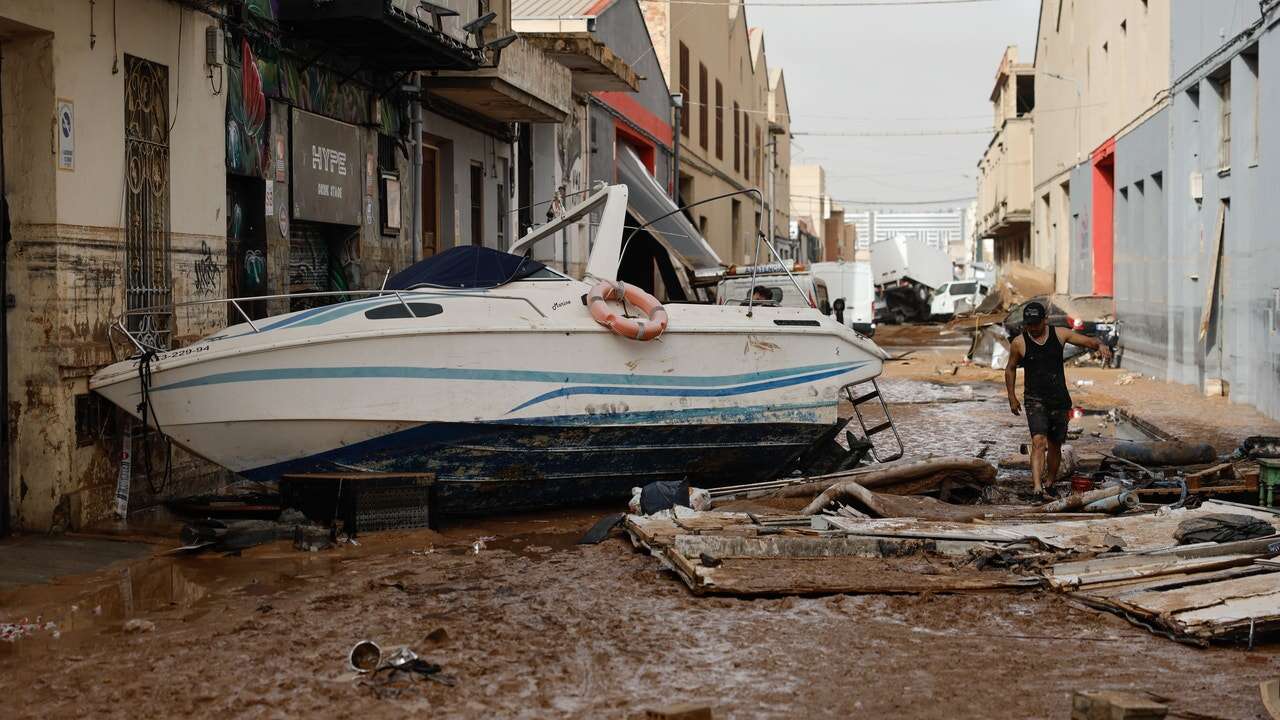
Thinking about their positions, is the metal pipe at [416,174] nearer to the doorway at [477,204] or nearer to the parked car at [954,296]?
the doorway at [477,204]

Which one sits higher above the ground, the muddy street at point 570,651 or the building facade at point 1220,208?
the building facade at point 1220,208

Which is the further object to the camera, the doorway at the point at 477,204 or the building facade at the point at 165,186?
the doorway at the point at 477,204

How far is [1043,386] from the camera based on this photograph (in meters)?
10.1

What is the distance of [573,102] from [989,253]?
66757mm

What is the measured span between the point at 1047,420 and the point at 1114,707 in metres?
5.88

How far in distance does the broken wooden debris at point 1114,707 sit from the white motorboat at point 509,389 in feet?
15.6

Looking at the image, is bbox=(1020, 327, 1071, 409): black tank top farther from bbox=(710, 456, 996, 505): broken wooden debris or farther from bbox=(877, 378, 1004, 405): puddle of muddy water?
bbox=(877, 378, 1004, 405): puddle of muddy water

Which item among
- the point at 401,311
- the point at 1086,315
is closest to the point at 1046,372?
the point at 401,311

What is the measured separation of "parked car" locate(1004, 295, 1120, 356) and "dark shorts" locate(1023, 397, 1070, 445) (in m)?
15.1

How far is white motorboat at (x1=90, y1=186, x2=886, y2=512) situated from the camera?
801 centimetres

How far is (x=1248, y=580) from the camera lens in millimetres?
6312

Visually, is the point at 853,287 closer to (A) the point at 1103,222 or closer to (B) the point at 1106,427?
(A) the point at 1103,222

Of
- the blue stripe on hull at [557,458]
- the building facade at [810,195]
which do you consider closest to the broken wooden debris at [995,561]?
the blue stripe on hull at [557,458]

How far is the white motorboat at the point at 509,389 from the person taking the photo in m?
8.01
